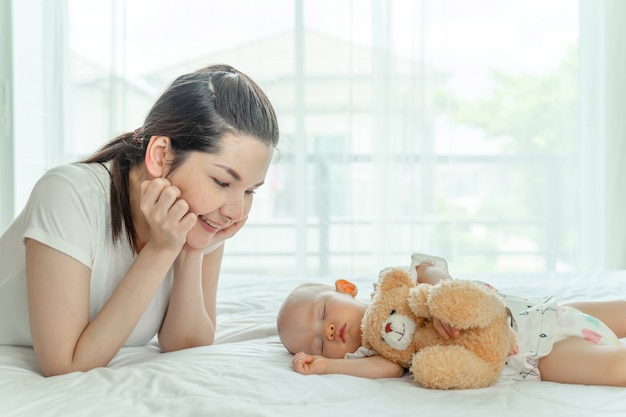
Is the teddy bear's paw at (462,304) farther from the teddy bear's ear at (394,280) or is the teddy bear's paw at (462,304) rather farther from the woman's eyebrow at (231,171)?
the woman's eyebrow at (231,171)

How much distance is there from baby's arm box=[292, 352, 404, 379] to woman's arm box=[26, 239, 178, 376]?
31cm

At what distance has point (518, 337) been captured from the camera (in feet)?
Answer: 4.30

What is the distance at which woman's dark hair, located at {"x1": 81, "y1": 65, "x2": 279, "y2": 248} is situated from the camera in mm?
1281

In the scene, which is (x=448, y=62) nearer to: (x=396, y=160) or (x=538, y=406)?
(x=396, y=160)

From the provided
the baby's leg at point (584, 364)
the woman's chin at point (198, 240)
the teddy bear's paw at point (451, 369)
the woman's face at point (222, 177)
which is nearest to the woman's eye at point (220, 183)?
the woman's face at point (222, 177)

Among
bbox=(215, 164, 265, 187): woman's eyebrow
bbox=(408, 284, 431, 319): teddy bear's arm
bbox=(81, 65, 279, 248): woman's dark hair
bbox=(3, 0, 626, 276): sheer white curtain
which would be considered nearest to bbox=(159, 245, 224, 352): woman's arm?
bbox=(81, 65, 279, 248): woman's dark hair

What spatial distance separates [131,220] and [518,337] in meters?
0.78

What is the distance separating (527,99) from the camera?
4.10 meters

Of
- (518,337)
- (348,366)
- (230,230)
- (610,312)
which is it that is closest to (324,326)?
(348,366)

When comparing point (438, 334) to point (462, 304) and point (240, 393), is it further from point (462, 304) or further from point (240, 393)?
point (240, 393)

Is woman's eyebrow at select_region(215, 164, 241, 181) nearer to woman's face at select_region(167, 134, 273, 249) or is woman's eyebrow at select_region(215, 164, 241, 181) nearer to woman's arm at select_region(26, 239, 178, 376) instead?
woman's face at select_region(167, 134, 273, 249)

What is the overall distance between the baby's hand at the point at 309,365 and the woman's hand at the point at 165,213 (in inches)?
12.0

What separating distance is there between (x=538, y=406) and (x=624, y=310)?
0.64 m

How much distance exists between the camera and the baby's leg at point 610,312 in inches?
60.4
